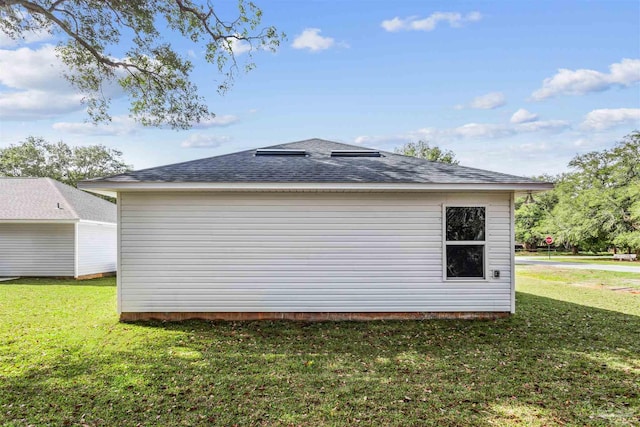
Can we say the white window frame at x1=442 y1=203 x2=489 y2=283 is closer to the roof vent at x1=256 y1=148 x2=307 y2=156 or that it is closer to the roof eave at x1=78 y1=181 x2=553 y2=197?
the roof eave at x1=78 y1=181 x2=553 y2=197

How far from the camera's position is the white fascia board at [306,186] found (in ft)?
20.4

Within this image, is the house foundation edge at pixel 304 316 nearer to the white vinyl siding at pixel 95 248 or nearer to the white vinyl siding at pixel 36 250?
the white vinyl siding at pixel 95 248

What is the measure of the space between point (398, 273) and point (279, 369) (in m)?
3.20

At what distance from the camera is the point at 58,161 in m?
34.0

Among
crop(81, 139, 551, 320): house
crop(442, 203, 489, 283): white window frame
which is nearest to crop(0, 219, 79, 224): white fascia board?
crop(81, 139, 551, 320): house

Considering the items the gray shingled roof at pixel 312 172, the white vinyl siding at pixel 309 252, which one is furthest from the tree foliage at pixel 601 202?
the white vinyl siding at pixel 309 252

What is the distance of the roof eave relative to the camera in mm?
6230

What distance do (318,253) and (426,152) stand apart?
123 feet

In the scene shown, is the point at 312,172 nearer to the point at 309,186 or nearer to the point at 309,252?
the point at 309,186

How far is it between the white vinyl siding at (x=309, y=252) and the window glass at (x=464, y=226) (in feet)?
0.48

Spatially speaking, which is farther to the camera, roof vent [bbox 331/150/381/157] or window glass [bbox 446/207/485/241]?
roof vent [bbox 331/150/381/157]

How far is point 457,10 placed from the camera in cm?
1106

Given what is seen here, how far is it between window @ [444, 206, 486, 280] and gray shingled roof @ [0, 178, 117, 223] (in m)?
13.4

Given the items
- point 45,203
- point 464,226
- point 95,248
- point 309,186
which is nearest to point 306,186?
point 309,186
